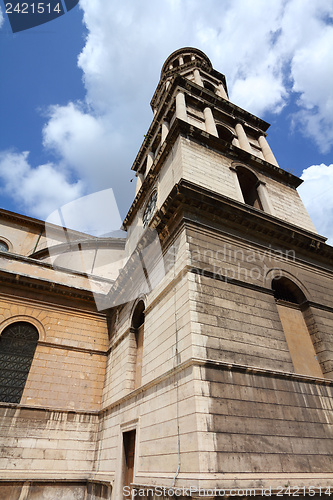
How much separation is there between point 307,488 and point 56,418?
27.7 feet

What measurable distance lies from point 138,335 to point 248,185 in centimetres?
826

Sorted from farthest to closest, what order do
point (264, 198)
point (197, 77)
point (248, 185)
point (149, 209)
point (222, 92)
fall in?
point (222, 92) → point (197, 77) → point (149, 209) → point (248, 185) → point (264, 198)

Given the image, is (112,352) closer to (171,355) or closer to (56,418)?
(56,418)

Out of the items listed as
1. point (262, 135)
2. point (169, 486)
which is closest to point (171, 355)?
point (169, 486)

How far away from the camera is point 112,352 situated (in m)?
12.1

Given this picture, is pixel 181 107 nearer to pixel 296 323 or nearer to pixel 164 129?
pixel 164 129

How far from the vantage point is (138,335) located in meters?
10.4

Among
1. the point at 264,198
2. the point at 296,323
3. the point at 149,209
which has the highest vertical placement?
the point at 149,209

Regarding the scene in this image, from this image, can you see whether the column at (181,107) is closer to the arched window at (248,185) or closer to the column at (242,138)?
the column at (242,138)

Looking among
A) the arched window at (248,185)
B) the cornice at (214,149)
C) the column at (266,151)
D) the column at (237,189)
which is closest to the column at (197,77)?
the column at (266,151)

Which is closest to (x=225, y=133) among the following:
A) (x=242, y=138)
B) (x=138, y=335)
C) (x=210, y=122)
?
(x=242, y=138)

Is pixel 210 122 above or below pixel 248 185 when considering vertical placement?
above

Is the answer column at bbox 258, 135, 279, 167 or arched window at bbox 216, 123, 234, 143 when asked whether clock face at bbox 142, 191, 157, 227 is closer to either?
arched window at bbox 216, 123, 234, 143

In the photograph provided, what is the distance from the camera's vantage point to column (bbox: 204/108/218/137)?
13.7 meters
